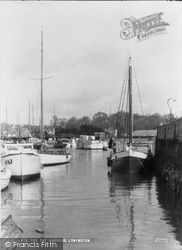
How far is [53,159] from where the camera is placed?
135 ft

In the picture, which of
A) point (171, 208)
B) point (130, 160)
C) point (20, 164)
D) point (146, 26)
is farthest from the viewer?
point (130, 160)

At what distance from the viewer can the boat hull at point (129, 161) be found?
29984 millimetres

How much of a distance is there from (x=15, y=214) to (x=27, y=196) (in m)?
4.91

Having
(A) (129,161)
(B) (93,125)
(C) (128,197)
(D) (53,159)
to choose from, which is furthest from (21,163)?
(B) (93,125)

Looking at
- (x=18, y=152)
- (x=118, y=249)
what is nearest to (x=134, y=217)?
(x=118, y=249)

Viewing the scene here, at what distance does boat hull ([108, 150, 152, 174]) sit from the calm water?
4.88 metres

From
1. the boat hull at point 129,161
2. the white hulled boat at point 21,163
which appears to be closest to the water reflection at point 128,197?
the boat hull at point 129,161

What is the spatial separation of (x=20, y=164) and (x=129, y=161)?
31.8 feet

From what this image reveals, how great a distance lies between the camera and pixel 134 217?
591 inches

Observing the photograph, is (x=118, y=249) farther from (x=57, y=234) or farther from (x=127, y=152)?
(x=127, y=152)

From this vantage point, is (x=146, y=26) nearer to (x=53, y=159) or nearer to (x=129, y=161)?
(x=129, y=161)

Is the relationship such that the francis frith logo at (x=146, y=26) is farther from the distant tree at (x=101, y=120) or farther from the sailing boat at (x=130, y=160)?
the distant tree at (x=101, y=120)

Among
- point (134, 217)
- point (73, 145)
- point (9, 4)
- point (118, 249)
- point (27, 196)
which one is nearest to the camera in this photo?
point (118, 249)

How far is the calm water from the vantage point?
12094 mm
